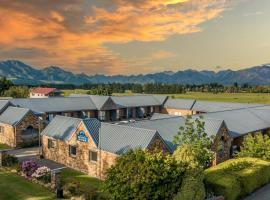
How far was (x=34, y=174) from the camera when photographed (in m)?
35.0

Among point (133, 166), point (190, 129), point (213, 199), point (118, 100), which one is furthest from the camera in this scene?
point (118, 100)

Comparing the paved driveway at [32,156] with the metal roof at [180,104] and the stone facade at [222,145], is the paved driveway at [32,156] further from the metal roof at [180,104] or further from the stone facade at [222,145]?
the metal roof at [180,104]

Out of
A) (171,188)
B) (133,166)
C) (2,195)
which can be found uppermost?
(133,166)

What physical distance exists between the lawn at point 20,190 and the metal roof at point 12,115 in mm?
20679

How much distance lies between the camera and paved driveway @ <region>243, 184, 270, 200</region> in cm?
3119

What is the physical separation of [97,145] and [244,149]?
2001 cm

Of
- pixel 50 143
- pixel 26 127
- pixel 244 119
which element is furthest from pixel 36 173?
pixel 244 119

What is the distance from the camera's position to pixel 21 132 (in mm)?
55750

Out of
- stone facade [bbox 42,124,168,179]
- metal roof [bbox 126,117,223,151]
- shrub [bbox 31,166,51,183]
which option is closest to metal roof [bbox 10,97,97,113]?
stone facade [bbox 42,124,168,179]

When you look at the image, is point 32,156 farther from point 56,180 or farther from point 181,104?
point 181,104

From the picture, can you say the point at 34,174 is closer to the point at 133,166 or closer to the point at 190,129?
the point at 133,166

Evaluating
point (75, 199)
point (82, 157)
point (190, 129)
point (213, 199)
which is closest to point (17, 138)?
point (82, 157)

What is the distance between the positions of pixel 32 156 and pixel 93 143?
15069 mm

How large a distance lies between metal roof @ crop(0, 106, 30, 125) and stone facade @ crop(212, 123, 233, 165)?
33924 mm
